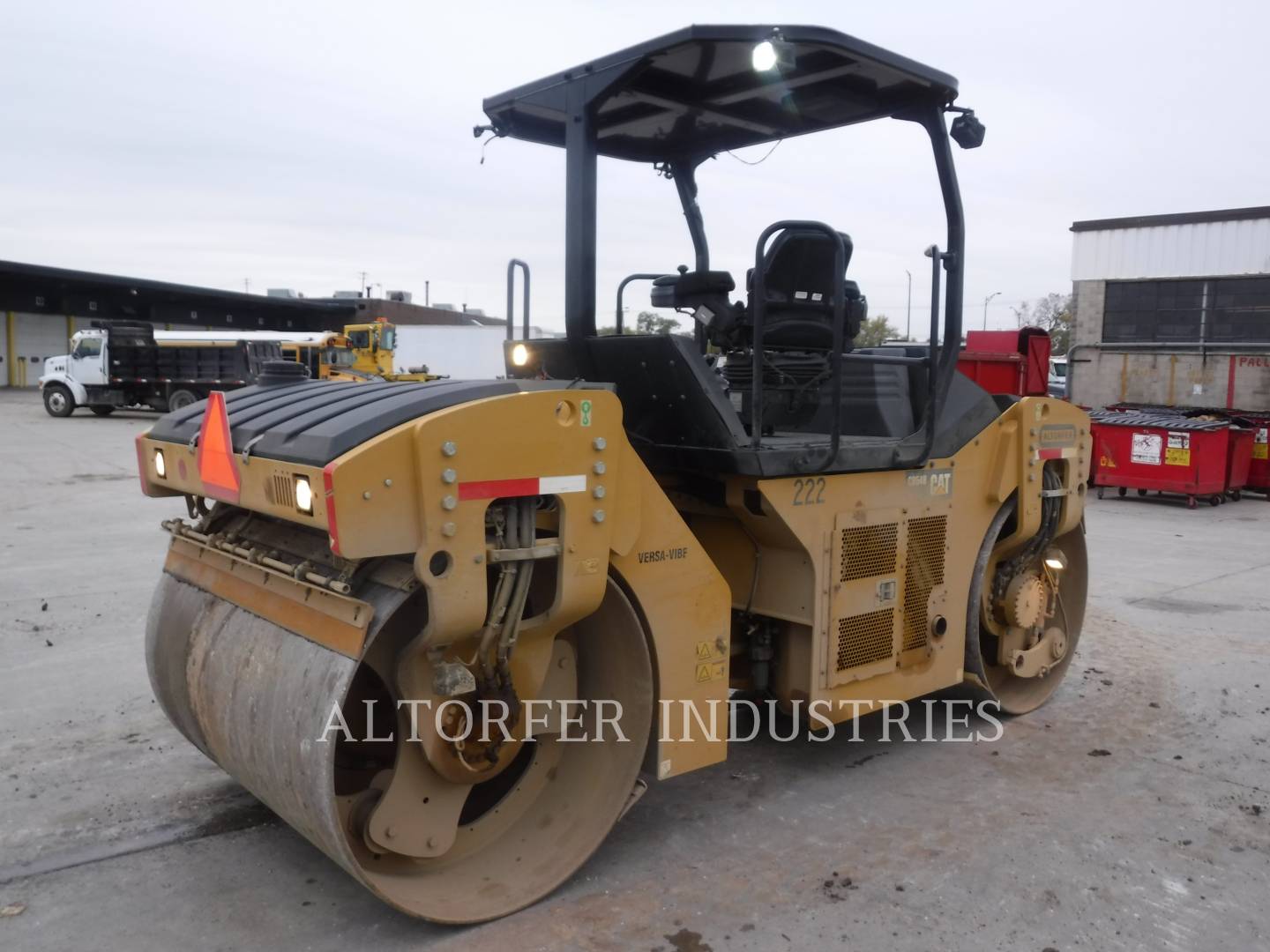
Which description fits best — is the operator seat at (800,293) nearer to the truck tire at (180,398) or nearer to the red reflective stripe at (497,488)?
the red reflective stripe at (497,488)

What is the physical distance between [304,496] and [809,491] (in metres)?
1.74

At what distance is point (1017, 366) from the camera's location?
722cm

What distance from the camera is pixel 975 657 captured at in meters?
4.41

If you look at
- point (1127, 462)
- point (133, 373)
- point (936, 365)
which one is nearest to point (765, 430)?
point (936, 365)

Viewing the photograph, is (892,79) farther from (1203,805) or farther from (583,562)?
(1203,805)

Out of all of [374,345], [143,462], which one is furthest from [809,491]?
[374,345]

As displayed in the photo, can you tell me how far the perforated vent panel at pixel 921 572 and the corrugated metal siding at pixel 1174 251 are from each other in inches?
775

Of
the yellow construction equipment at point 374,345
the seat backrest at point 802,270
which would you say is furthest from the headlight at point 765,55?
the yellow construction equipment at point 374,345

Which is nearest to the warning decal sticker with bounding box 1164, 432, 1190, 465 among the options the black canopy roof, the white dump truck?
the black canopy roof

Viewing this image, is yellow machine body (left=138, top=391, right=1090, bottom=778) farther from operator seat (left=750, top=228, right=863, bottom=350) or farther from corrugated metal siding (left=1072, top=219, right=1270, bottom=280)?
corrugated metal siding (left=1072, top=219, right=1270, bottom=280)

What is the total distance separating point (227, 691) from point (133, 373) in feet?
79.2

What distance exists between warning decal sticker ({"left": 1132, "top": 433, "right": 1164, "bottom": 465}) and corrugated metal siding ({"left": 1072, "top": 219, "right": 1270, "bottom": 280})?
33.8 ft

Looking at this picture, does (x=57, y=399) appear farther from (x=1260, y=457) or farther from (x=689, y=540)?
(x=689, y=540)

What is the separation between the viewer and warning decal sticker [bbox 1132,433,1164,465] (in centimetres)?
1224
